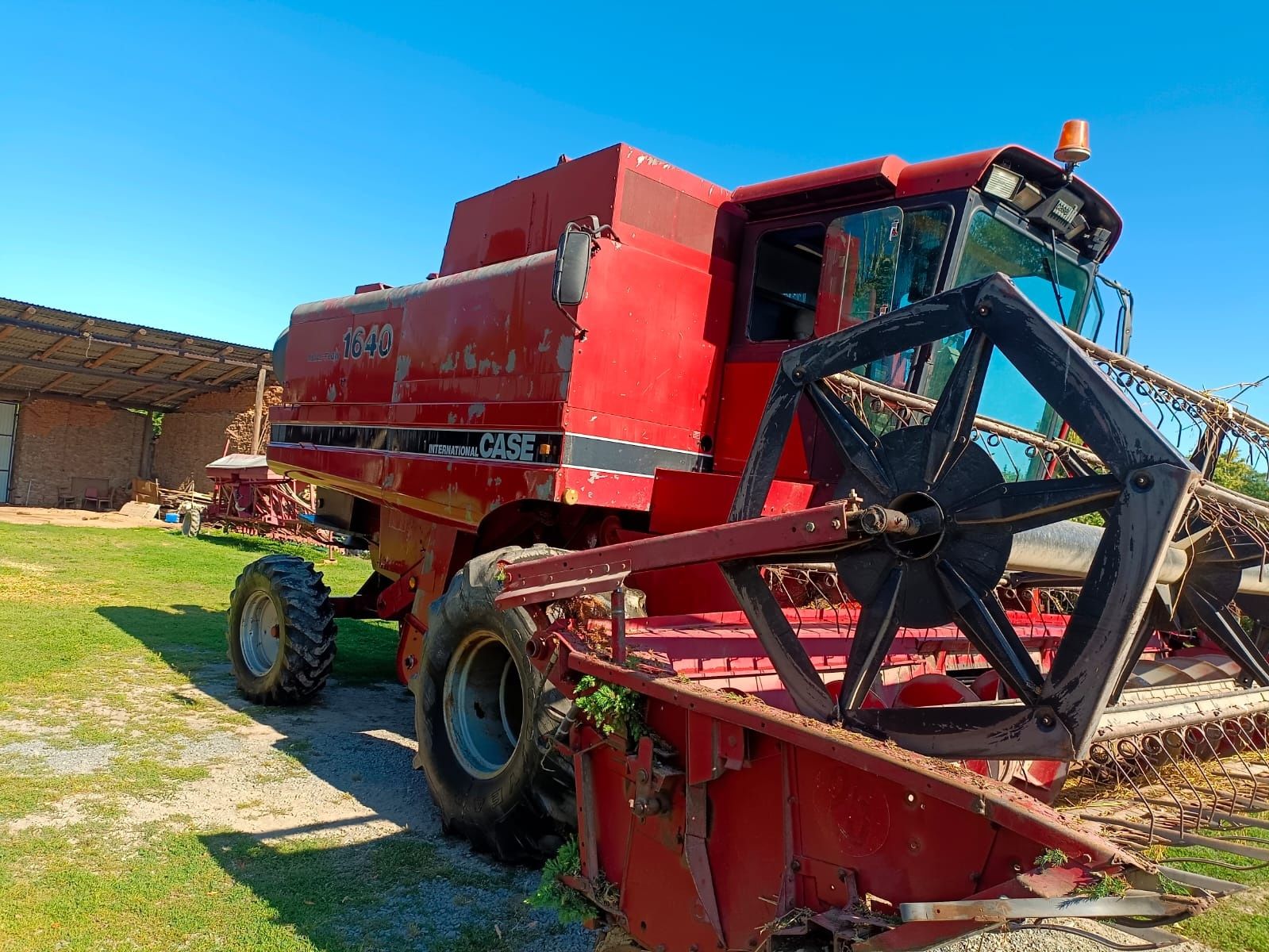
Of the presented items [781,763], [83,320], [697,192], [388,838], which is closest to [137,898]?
[388,838]

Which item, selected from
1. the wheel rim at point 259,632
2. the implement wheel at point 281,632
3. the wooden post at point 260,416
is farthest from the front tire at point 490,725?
the wooden post at point 260,416

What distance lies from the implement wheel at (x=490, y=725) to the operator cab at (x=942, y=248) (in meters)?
1.89

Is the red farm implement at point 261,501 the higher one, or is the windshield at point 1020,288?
the windshield at point 1020,288

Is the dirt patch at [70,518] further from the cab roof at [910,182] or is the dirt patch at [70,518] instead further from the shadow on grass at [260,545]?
the cab roof at [910,182]

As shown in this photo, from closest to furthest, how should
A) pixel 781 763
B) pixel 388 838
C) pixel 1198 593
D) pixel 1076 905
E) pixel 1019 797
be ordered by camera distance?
pixel 1076 905, pixel 1019 797, pixel 781 763, pixel 1198 593, pixel 388 838

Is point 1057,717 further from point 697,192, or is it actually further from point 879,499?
point 697,192

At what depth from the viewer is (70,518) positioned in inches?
840

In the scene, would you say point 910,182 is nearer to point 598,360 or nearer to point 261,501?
point 598,360

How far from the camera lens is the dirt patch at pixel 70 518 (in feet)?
64.4

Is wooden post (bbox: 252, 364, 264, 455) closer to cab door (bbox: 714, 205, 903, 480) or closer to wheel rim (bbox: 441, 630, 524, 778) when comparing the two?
cab door (bbox: 714, 205, 903, 480)

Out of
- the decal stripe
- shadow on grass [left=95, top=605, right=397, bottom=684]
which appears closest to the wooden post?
shadow on grass [left=95, top=605, right=397, bottom=684]

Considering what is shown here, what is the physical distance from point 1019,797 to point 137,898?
3137 mm

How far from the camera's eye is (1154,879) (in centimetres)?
180

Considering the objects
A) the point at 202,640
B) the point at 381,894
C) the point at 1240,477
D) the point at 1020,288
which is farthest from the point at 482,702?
the point at 202,640
